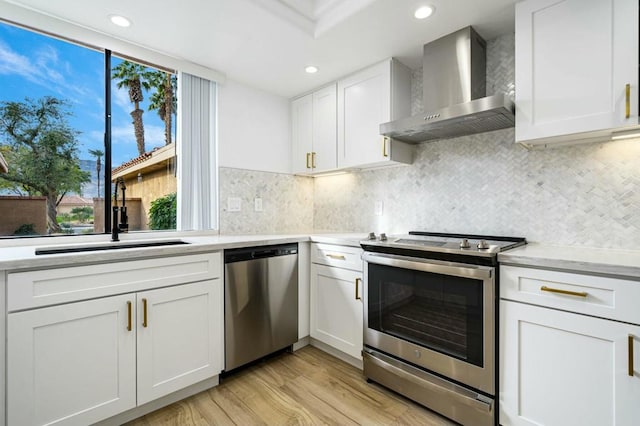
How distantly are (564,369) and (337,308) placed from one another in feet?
4.46

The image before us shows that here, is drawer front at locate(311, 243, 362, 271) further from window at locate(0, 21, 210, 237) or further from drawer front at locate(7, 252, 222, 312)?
window at locate(0, 21, 210, 237)

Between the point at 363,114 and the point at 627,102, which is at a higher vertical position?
the point at 363,114

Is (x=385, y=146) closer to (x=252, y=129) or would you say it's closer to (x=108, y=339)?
(x=252, y=129)

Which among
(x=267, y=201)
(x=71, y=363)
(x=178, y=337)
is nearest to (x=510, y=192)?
(x=267, y=201)

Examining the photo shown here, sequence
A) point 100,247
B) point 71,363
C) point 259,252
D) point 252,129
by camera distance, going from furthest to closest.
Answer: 1. point 252,129
2. point 259,252
3. point 100,247
4. point 71,363

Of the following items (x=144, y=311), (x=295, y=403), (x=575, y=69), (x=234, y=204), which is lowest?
(x=295, y=403)

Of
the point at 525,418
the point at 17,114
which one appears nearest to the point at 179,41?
the point at 17,114

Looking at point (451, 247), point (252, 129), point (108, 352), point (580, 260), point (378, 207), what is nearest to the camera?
point (580, 260)

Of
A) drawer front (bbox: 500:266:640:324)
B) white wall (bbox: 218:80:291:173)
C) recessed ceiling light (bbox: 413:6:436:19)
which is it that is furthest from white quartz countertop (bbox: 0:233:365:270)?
recessed ceiling light (bbox: 413:6:436:19)

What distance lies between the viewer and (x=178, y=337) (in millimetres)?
1806

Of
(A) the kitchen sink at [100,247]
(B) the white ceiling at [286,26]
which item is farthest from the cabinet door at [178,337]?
(B) the white ceiling at [286,26]

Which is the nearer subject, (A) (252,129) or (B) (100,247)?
(B) (100,247)

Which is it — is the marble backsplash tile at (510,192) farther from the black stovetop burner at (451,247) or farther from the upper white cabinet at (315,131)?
the upper white cabinet at (315,131)

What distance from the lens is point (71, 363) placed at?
4.75 ft
